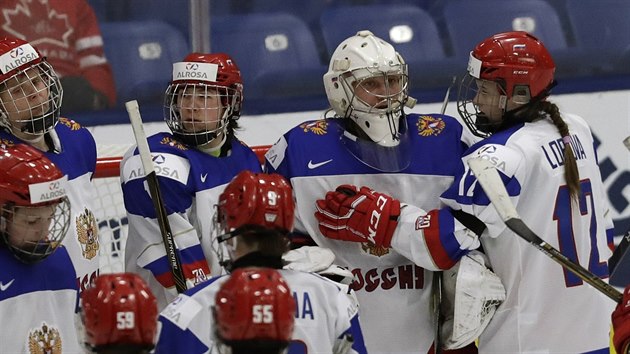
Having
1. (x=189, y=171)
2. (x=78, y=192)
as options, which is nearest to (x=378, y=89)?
(x=189, y=171)

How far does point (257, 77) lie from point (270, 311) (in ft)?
9.58

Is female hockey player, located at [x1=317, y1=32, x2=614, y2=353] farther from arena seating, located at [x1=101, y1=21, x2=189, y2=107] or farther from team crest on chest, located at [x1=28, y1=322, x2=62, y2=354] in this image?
arena seating, located at [x1=101, y1=21, x2=189, y2=107]

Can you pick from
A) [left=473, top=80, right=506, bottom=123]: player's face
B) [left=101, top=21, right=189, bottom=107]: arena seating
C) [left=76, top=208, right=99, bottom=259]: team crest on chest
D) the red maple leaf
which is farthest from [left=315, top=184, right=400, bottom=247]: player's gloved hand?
the red maple leaf

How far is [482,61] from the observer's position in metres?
3.49

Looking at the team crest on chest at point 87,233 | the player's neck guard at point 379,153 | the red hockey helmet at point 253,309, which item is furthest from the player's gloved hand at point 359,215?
the red hockey helmet at point 253,309

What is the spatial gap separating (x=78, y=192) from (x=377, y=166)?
2.59ft

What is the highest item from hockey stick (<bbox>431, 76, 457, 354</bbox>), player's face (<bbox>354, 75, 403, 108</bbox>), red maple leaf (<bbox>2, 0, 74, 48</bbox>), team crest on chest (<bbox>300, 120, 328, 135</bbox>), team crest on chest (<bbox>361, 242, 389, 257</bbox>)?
red maple leaf (<bbox>2, 0, 74, 48</bbox>)

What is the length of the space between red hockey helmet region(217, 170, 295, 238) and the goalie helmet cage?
1502 mm

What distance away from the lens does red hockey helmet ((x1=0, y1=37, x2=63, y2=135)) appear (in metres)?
3.33

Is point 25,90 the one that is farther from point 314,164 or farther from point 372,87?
point 372,87

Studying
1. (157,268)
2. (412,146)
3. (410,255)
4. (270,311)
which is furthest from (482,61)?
(270,311)

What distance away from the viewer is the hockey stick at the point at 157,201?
332 centimetres

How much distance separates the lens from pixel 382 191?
355cm

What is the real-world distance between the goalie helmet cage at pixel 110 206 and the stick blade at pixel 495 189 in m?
1.19
